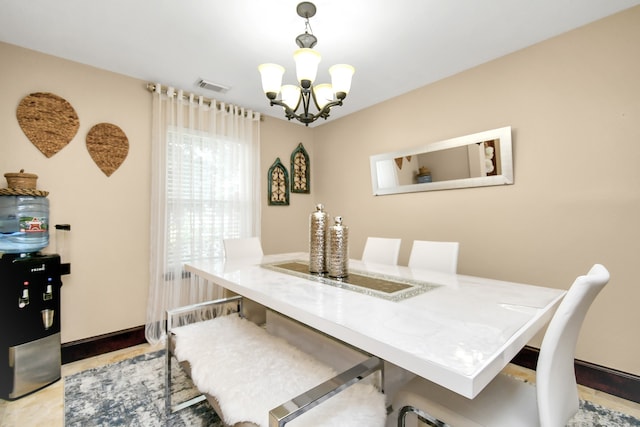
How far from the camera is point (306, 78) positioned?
1.69 m

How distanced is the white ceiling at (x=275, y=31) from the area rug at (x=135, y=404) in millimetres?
2468

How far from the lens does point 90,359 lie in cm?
237

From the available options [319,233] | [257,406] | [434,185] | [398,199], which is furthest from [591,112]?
[257,406]

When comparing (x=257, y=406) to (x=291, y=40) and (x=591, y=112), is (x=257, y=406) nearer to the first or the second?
(x=291, y=40)

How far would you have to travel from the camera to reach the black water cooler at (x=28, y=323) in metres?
1.86

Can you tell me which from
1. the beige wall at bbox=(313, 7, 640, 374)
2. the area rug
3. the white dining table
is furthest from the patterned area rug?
the beige wall at bbox=(313, 7, 640, 374)

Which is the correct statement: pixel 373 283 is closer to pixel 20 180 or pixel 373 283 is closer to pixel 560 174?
pixel 560 174

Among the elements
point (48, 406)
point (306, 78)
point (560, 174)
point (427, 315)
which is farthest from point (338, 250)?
point (48, 406)

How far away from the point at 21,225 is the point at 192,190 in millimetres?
1271

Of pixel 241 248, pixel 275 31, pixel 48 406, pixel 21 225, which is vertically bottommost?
pixel 48 406

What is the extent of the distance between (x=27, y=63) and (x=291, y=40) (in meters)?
→ 2.08

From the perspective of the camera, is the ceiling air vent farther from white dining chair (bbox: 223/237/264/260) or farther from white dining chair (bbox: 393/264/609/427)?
white dining chair (bbox: 393/264/609/427)

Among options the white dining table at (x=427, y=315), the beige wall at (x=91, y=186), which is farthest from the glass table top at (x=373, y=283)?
the beige wall at (x=91, y=186)

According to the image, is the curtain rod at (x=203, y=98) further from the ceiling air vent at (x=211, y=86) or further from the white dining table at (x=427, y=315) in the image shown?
the white dining table at (x=427, y=315)
